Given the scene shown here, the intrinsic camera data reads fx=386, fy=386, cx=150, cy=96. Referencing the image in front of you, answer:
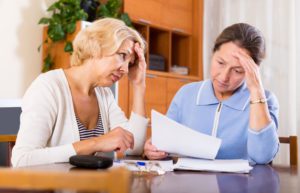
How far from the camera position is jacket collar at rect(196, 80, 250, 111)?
5.26 ft

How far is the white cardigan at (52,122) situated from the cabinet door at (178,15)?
7.26 feet

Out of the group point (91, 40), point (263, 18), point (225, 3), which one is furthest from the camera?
point (225, 3)

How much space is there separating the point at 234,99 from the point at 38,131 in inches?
32.2

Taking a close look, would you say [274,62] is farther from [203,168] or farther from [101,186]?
[101,186]

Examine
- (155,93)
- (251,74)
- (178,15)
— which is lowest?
(155,93)

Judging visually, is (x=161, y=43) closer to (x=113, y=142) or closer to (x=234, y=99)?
(x=234, y=99)

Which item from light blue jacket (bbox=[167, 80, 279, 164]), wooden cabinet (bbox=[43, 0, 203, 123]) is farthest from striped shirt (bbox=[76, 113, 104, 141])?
wooden cabinet (bbox=[43, 0, 203, 123])

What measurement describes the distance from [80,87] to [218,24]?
259 centimetres

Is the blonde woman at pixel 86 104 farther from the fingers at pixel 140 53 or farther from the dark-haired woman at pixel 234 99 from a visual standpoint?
the dark-haired woman at pixel 234 99

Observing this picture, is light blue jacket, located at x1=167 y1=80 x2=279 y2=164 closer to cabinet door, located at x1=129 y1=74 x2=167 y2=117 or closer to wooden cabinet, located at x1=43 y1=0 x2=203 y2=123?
wooden cabinet, located at x1=43 y1=0 x2=203 y2=123

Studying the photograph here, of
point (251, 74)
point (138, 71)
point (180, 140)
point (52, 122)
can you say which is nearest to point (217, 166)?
point (180, 140)

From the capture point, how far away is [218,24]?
12.7ft

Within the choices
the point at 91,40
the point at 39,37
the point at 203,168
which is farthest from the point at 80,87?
the point at 39,37

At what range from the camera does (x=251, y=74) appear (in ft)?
4.79
